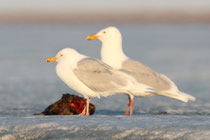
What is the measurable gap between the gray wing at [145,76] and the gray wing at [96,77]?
0.52 m

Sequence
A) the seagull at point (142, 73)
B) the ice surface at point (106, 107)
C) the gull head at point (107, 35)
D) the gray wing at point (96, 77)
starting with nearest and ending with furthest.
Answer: the ice surface at point (106, 107) → the gray wing at point (96, 77) → the seagull at point (142, 73) → the gull head at point (107, 35)

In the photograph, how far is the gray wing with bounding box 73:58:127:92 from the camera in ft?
27.4

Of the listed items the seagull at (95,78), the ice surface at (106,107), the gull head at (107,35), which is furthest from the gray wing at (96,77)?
the gull head at (107,35)

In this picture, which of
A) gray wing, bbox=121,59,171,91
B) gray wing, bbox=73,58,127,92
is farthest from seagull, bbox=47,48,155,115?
gray wing, bbox=121,59,171,91

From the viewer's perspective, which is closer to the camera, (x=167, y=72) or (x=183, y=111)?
(x=183, y=111)

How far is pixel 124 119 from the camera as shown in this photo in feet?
24.1

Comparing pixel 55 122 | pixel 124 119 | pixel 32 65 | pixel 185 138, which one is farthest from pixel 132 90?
pixel 32 65

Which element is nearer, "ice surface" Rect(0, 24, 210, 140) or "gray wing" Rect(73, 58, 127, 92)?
"ice surface" Rect(0, 24, 210, 140)

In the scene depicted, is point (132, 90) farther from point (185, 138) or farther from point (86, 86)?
point (185, 138)

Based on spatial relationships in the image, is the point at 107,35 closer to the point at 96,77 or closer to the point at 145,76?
the point at 145,76

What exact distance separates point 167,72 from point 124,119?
28.3ft

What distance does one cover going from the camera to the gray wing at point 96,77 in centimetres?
834

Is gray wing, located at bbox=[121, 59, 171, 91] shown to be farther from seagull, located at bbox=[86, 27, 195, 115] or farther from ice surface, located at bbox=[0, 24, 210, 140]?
ice surface, located at bbox=[0, 24, 210, 140]

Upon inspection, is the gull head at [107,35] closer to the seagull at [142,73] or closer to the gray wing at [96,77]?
the seagull at [142,73]
